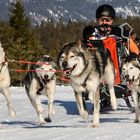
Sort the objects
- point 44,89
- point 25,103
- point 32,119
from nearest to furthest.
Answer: point 44,89 < point 32,119 < point 25,103

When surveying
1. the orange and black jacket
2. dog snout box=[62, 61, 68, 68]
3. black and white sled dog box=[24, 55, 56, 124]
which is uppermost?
the orange and black jacket

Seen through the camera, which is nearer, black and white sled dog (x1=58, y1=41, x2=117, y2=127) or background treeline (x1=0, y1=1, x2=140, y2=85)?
black and white sled dog (x1=58, y1=41, x2=117, y2=127)

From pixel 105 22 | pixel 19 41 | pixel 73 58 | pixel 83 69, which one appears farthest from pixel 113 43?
pixel 19 41

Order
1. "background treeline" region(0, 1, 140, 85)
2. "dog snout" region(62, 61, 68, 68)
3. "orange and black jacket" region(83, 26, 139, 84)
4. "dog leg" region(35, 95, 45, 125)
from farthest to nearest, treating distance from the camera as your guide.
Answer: "background treeline" region(0, 1, 140, 85), "dog leg" region(35, 95, 45, 125), "orange and black jacket" region(83, 26, 139, 84), "dog snout" region(62, 61, 68, 68)

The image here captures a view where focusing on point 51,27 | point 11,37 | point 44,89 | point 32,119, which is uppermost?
point 51,27

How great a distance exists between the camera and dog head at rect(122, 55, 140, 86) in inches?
283

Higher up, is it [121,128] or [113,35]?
[113,35]

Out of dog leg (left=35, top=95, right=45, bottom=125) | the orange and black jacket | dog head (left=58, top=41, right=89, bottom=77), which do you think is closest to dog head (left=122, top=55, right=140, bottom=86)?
the orange and black jacket

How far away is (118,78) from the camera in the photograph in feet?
26.3

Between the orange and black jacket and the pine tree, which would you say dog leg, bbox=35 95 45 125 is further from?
the pine tree

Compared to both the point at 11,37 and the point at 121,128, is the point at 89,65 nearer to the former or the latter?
the point at 121,128

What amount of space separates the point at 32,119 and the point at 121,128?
4.14 metres

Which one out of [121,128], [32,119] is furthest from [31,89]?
[121,128]

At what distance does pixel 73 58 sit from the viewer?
6.22 meters
